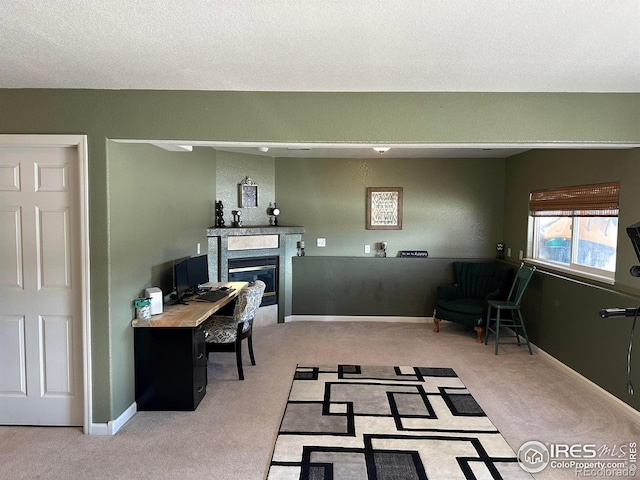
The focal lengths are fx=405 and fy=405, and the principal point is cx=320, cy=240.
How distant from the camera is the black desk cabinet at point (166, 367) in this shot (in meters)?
3.16

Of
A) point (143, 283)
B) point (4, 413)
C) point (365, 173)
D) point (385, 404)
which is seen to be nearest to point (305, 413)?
point (385, 404)

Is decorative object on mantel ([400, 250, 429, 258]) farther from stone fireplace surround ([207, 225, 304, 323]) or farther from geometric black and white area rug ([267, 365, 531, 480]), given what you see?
geometric black and white area rug ([267, 365, 531, 480])

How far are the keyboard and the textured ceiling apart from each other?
6.25 ft

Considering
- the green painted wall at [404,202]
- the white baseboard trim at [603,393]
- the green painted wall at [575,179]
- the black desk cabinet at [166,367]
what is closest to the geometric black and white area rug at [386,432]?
the black desk cabinet at [166,367]

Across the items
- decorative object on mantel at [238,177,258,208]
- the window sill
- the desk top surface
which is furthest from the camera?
decorative object on mantel at [238,177,258,208]

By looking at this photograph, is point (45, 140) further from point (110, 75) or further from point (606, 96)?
point (606, 96)

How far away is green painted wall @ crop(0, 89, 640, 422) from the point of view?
2707 millimetres

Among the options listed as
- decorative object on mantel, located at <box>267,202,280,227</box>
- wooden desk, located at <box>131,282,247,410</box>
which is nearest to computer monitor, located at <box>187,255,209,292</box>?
wooden desk, located at <box>131,282,247,410</box>

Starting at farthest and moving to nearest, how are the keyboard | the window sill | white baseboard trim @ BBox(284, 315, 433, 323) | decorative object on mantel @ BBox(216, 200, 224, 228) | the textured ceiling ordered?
white baseboard trim @ BBox(284, 315, 433, 323) → decorative object on mantel @ BBox(216, 200, 224, 228) → the keyboard → the window sill → the textured ceiling

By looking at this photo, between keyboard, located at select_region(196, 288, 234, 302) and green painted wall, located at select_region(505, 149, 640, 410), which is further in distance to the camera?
keyboard, located at select_region(196, 288, 234, 302)

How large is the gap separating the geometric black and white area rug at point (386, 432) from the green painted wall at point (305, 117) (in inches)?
77.2

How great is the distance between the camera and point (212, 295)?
12.8ft

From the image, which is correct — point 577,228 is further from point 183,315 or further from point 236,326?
point 183,315

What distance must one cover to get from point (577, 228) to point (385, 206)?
98.5 inches
